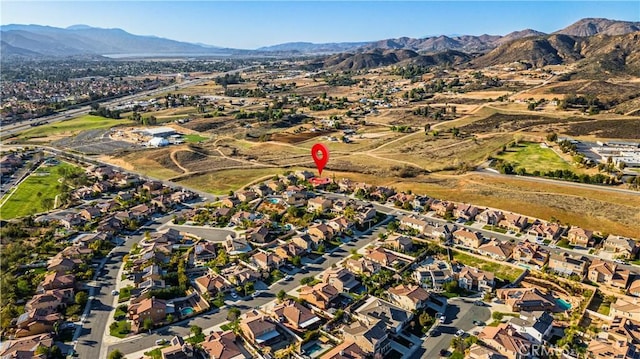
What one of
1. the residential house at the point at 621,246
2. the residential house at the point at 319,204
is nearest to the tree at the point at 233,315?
the residential house at the point at 319,204

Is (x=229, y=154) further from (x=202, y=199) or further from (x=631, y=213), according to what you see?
A: (x=631, y=213)

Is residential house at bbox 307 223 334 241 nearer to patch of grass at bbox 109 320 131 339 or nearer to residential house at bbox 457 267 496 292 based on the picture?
residential house at bbox 457 267 496 292

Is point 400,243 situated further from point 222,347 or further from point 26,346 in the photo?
point 26,346

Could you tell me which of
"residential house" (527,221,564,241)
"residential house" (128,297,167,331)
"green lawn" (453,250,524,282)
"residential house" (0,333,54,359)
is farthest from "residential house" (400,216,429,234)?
"residential house" (0,333,54,359)

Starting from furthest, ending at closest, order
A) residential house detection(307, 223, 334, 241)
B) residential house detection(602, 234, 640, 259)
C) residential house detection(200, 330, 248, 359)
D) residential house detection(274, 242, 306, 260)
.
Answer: residential house detection(307, 223, 334, 241), residential house detection(274, 242, 306, 260), residential house detection(602, 234, 640, 259), residential house detection(200, 330, 248, 359)

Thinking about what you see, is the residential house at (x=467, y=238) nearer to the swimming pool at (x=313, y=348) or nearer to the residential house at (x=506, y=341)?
the residential house at (x=506, y=341)
